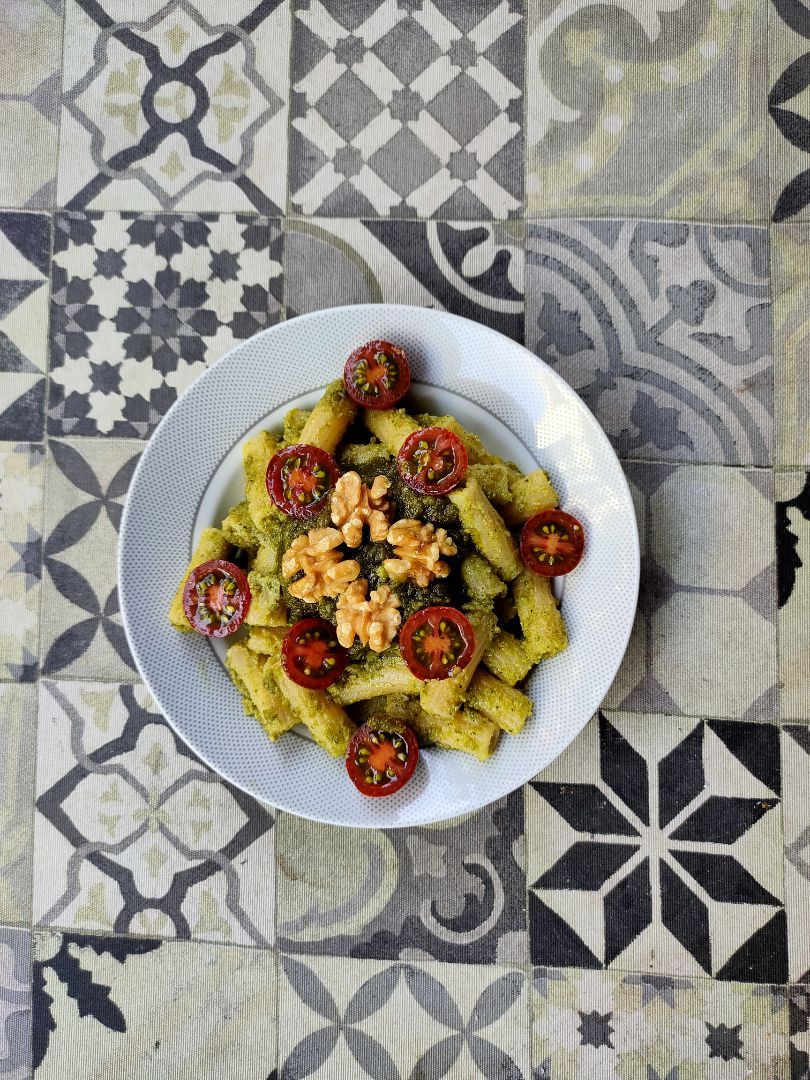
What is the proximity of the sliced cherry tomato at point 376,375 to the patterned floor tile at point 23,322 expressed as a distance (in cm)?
80

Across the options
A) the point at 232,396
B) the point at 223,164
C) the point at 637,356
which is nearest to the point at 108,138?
the point at 223,164

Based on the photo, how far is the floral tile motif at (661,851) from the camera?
176 cm

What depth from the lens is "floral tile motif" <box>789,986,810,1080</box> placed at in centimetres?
175

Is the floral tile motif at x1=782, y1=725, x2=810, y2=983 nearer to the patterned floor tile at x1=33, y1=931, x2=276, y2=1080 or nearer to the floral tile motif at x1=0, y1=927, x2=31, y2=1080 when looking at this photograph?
the patterned floor tile at x1=33, y1=931, x2=276, y2=1080

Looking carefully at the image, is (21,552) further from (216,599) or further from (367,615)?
(367,615)

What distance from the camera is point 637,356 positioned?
178cm

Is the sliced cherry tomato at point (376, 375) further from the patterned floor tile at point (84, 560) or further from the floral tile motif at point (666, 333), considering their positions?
the patterned floor tile at point (84, 560)

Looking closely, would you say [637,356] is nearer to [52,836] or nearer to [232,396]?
[232,396]

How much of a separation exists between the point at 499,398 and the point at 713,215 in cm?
70

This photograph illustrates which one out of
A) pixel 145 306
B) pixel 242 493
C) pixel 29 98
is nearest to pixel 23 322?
pixel 145 306

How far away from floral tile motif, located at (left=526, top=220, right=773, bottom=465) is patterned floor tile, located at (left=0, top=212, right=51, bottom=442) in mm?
1098

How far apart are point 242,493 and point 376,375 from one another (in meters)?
0.36

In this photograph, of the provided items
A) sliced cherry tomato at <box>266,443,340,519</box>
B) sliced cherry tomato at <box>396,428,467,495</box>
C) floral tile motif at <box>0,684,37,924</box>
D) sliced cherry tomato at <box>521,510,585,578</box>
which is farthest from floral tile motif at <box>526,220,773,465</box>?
floral tile motif at <box>0,684,37,924</box>

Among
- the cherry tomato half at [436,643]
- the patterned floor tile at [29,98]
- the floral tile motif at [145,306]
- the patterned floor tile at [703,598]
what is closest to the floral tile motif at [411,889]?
the patterned floor tile at [703,598]
